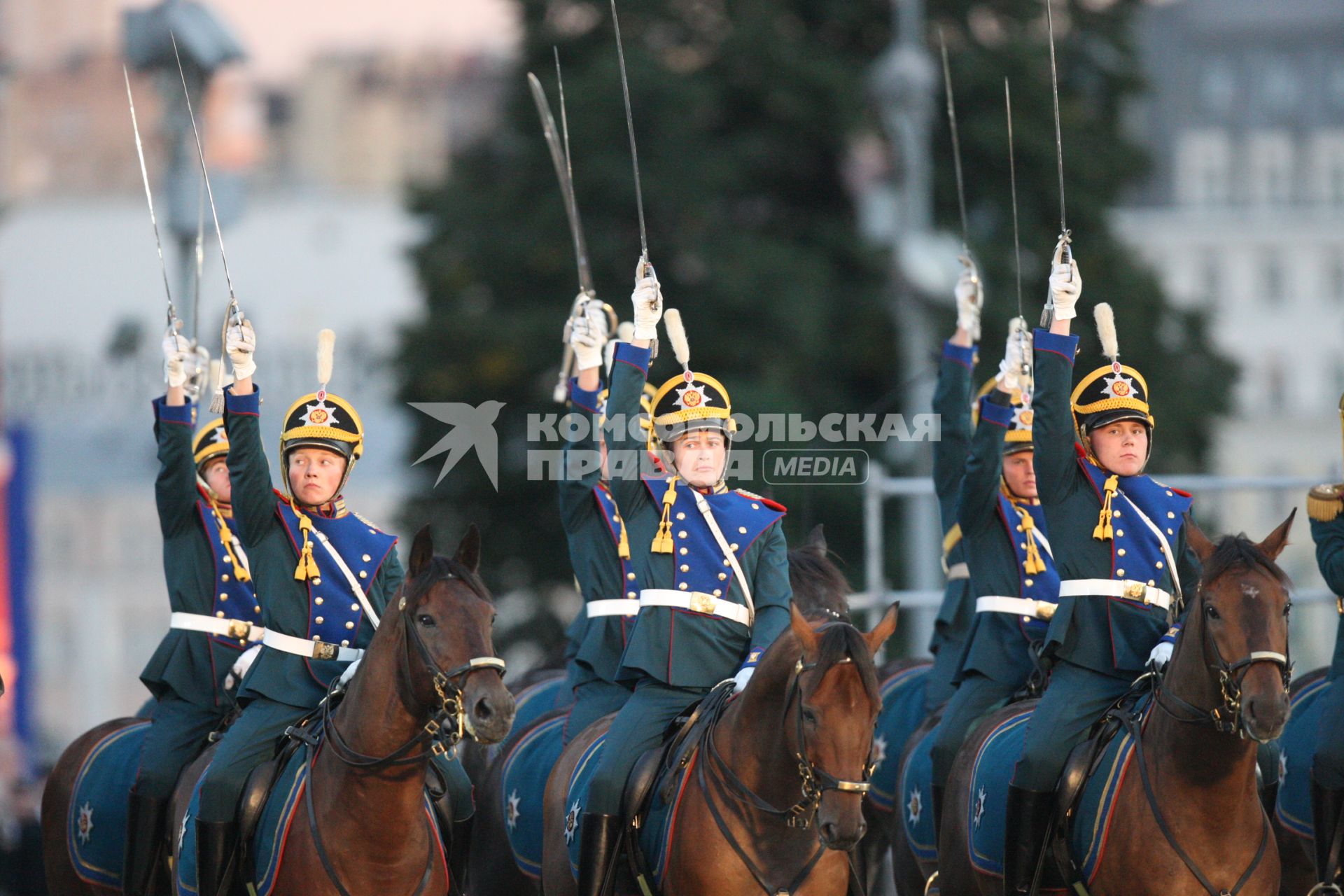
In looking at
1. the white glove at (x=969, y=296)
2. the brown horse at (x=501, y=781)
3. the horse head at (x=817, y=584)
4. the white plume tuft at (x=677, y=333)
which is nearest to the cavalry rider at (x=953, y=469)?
the white glove at (x=969, y=296)

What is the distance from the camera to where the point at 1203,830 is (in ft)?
29.1

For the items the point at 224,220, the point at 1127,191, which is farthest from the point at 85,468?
the point at 224,220

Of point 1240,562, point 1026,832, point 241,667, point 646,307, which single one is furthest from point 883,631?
point 241,667

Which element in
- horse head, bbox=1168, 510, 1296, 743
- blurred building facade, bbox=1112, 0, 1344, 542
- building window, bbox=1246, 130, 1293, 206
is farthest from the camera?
building window, bbox=1246, 130, 1293, 206

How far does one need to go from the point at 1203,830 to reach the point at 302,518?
3.96m

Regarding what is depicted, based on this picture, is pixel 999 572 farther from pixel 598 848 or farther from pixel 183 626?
pixel 183 626

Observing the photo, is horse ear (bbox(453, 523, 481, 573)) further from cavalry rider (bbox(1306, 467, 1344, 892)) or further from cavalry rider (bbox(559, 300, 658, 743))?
cavalry rider (bbox(1306, 467, 1344, 892))

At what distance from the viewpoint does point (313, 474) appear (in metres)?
9.94

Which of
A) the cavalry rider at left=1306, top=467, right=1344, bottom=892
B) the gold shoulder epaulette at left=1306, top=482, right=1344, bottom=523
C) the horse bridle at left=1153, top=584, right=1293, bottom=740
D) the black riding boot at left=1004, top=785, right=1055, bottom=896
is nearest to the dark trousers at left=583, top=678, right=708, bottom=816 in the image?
the black riding boot at left=1004, top=785, right=1055, bottom=896

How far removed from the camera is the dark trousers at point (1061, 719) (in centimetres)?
947

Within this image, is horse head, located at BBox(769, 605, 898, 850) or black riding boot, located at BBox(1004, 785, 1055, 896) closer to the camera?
horse head, located at BBox(769, 605, 898, 850)

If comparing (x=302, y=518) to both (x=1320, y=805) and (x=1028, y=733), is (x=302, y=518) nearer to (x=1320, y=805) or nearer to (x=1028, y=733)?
(x=1028, y=733)

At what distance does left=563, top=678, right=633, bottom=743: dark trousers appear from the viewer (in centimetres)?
1098

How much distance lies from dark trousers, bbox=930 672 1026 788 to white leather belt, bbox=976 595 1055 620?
0.33m
